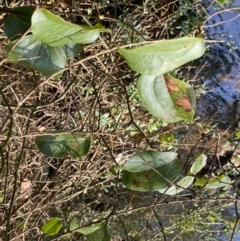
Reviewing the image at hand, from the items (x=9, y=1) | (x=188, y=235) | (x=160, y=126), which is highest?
(x=9, y=1)

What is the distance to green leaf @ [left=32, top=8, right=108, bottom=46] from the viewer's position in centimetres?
53

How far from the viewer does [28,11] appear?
691 mm

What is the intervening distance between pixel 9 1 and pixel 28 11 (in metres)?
0.59

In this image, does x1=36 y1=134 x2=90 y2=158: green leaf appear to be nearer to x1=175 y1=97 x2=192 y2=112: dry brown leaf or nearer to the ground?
the ground

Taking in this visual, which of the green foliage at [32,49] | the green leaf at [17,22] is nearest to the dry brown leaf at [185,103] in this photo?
the green foliage at [32,49]

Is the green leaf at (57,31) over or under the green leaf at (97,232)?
Result: over

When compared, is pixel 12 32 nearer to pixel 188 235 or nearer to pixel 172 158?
pixel 172 158

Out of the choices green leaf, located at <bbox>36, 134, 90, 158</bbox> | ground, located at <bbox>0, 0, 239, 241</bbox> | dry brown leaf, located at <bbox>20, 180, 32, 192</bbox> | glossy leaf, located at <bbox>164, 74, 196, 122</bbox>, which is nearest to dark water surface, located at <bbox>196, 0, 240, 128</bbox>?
Answer: ground, located at <bbox>0, 0, 239, 241</bbox>

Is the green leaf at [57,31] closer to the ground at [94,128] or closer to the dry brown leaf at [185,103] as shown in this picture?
the dry brown leaf at [185,103]

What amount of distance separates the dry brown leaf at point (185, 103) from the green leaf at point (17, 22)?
0.94ft

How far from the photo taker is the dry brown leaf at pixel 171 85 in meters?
0.68

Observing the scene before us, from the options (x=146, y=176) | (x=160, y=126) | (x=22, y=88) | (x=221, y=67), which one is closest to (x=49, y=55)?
(x=146, y=176)

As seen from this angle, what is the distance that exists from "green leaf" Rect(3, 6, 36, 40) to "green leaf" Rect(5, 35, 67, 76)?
4 cm

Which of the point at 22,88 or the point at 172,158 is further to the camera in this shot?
the point at 22,88
